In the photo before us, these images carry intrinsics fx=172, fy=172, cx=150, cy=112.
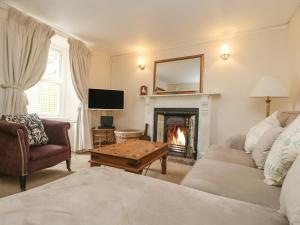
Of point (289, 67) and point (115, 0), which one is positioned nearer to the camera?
point (115, 0)

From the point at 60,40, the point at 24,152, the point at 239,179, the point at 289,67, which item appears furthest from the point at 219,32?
the point at 24,152

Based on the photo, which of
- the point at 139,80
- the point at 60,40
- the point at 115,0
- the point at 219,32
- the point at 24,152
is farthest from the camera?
the point at 139,80

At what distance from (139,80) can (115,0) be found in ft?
6.45

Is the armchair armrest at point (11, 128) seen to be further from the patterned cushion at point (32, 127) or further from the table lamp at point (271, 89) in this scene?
the table lamp at point (271, 89)

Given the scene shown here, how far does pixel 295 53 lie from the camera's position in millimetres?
2465

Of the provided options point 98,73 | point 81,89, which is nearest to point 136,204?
point 81,89

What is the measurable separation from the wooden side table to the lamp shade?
2893mm

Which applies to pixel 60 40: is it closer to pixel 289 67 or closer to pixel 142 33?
pixel 142 33

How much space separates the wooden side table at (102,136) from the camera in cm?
380

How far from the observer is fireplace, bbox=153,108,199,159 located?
343 cm

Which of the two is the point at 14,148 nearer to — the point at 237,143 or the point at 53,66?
the point at 53,66

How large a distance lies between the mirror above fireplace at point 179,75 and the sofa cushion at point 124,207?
9.40ft

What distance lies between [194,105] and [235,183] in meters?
2.44

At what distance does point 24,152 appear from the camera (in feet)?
6.01
